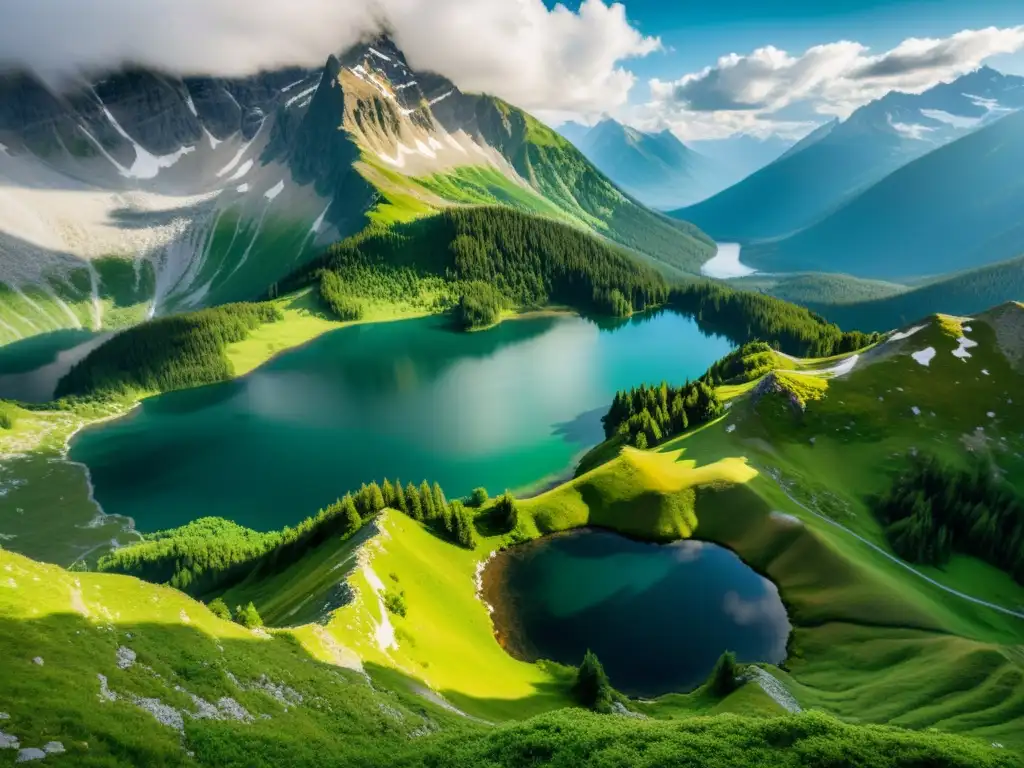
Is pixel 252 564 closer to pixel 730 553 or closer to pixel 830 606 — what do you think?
pixel 730 553

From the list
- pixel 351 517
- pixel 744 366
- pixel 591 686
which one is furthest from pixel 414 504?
pixel 744 366

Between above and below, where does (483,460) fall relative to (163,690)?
below

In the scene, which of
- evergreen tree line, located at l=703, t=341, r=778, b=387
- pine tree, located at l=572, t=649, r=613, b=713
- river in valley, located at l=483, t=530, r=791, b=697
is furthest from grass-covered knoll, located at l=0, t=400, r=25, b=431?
evergreen tree line, located at l=703, t=341, r=778, b=387

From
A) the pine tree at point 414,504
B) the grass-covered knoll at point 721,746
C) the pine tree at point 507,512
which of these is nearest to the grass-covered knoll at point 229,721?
the grass-covered knoll at point 721,746

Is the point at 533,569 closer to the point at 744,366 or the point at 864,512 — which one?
the point at 864,512

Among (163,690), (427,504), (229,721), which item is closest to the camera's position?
(163,690)

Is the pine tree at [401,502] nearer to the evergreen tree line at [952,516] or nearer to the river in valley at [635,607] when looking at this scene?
the river in valley at [635,607]
